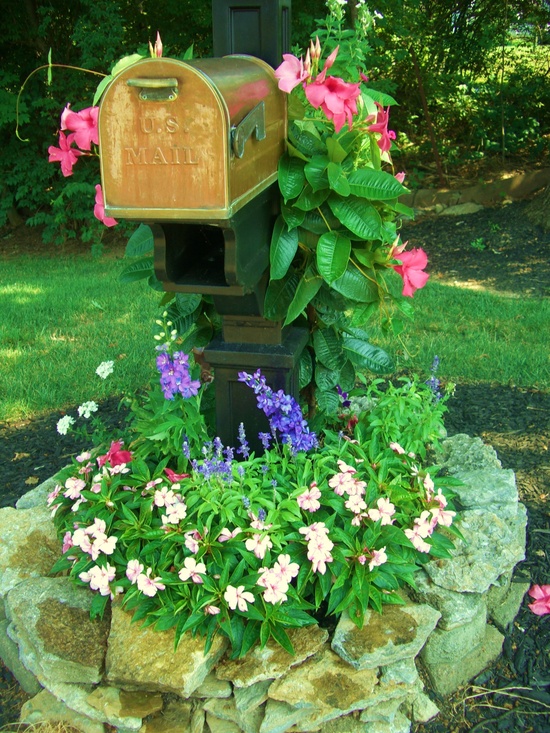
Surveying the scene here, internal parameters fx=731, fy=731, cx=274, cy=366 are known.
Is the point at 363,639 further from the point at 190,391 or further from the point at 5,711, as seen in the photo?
the point at 5,711

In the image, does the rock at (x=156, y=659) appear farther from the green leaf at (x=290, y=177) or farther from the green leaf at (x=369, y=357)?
the green leaf at (x=290, y=177)

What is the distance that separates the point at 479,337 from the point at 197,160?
3424mm

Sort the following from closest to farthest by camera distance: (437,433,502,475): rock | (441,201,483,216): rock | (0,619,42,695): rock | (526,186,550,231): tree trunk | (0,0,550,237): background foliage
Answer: (0,619,42,695): rock < (437,433,502,475): rock < (526,186,550,231): tree trunk < (0,0,550,237): background foliage < (441,201,483,216): rock

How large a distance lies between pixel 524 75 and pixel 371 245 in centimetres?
814

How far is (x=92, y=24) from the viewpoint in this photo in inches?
305

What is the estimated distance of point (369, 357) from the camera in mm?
2508

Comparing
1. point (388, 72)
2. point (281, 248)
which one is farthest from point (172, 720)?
point (388, 72)

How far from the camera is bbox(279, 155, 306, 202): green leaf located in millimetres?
1993

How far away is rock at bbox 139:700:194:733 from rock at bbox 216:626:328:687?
146 millimetres

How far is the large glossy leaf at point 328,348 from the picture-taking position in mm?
2447

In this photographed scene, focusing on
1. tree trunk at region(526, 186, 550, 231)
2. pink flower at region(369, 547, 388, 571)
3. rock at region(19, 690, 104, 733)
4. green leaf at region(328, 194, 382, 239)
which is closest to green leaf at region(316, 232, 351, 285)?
green leaf at region(328, 194, 382, 239)

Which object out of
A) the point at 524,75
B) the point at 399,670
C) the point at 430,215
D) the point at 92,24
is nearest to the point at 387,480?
the point at 399,670

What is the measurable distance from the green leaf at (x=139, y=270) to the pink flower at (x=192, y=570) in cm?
90

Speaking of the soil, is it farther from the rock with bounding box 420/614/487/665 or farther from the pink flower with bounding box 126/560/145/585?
the pink flower with bounding box 126/560/145/585
